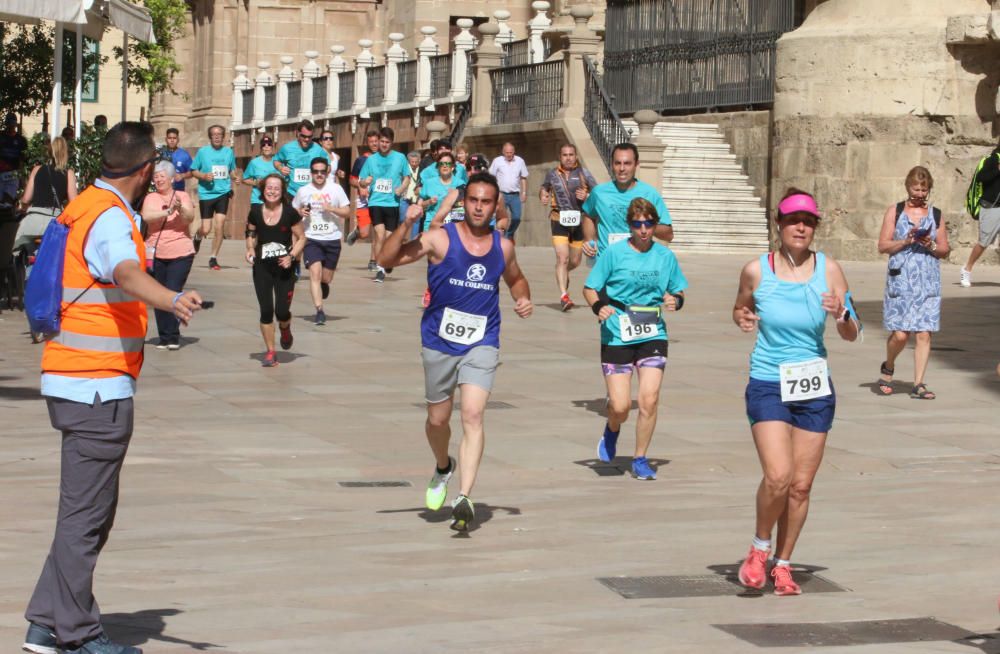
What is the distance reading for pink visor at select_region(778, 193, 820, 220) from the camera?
8086mm

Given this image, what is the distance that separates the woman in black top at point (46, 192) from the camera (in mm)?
17953

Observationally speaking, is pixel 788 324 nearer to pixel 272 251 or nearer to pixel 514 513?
pixel 514 513

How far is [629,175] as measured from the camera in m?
13.8

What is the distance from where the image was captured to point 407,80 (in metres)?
42.0

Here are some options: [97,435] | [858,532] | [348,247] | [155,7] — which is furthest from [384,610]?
[155,7]

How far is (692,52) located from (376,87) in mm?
13027

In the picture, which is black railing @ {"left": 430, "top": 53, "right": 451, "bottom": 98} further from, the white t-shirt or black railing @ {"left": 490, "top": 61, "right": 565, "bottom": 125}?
the white t-shirt

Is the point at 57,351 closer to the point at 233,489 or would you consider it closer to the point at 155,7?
the point at 233,489

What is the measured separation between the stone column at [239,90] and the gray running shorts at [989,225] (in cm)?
3557

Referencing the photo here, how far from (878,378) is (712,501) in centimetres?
561

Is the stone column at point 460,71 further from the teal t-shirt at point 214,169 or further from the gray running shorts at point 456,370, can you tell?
the gray running shorts at point 456,370

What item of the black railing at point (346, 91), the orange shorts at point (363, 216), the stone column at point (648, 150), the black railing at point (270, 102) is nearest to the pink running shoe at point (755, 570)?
the orange shorts at point (363, 216)

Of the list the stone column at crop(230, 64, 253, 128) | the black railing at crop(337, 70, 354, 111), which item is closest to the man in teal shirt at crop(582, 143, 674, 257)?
the black railing at crop(337, 70, 354, 111)

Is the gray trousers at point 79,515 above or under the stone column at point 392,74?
under
